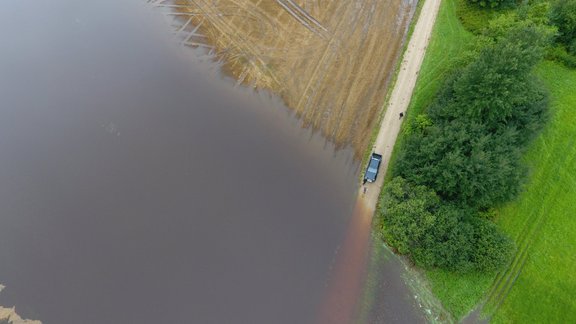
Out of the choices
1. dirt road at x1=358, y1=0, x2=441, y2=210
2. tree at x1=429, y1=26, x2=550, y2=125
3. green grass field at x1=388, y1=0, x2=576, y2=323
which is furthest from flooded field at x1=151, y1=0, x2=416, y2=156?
tree at x1=429, y1=26, x2=550, y2=125

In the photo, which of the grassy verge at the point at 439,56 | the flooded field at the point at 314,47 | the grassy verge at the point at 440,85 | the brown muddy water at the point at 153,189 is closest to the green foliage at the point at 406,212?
the grassy verge at the point at 440,85

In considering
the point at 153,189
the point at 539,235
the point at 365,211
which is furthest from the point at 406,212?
the point at 153,189

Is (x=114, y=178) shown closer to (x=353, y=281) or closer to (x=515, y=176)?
(x=353, y=281)

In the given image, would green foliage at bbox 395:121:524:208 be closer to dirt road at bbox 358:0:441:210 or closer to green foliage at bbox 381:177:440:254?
green foliage at bbox 381:177:440:254

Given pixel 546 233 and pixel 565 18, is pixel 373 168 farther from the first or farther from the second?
pixel 565 18

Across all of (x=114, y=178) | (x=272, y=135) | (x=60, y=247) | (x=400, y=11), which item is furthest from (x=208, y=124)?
(x=400, y=11)
